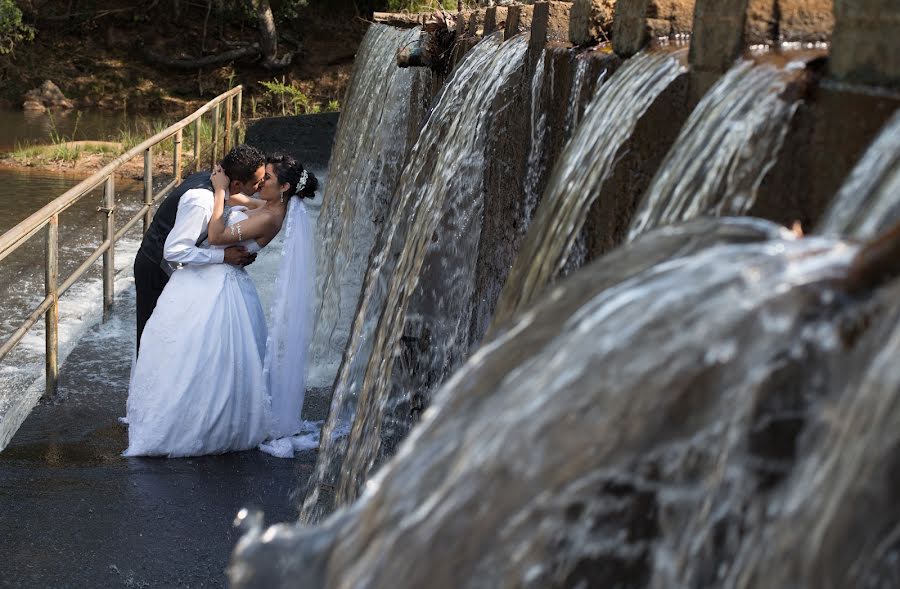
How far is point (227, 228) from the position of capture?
601 centimetres

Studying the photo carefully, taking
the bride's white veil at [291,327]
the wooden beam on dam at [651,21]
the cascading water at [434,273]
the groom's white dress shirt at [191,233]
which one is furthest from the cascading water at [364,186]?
the wooden beam on dam at [651,21]

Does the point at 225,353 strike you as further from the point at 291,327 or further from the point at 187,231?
the point at 187,231

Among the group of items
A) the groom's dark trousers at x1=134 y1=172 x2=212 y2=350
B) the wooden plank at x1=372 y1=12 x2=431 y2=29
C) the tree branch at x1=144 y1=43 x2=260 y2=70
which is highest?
the wooden plank at x1=372 y1=12 x2=431 y2=29

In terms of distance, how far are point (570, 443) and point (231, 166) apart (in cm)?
467

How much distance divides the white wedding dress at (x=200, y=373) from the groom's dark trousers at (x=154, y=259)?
36cm

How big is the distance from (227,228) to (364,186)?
359cm

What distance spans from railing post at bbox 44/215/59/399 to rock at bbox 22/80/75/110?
17.8 metres

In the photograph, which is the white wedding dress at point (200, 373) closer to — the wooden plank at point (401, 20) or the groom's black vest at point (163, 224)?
the groom's black vest at point (163, 224)

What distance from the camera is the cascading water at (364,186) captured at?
27.3 feet

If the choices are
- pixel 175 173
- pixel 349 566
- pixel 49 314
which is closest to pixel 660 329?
pixel 349 566

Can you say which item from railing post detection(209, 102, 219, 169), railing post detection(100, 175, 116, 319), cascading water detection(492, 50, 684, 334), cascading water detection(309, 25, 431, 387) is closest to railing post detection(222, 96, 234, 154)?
railing post detection(209, 102, 219, 169)

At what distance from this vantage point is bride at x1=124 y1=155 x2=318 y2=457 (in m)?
5.75

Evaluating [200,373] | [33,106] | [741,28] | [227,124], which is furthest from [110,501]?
[33,106]

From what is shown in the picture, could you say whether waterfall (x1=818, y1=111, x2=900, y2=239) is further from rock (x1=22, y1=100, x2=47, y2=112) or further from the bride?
rock (x1=22, y1=100, x2=47, y2=112)
